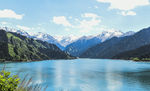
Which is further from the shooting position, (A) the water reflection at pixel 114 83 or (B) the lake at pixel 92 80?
(A) the water reflection at pixel 114 83

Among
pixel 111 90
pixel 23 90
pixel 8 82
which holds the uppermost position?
pixel 8 82

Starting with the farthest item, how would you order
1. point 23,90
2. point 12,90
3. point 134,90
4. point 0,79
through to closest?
point 134,90 → point 23,90 → point 12,90 → point 0,79

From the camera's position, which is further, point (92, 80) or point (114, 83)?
point (92, 80)

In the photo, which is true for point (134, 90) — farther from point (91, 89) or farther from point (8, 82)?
point (8, 82)

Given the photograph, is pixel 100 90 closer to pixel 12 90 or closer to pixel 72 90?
pixel 72 90

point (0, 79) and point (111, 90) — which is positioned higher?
point (0, 79)

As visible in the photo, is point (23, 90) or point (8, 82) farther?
point (23, 90)

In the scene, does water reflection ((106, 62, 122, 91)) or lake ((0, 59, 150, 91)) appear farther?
water reflection ((106, 62, 122, 91))

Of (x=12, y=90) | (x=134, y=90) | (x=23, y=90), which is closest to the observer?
(x=12, y=90)

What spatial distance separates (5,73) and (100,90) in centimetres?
4965

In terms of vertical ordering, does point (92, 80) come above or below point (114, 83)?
above

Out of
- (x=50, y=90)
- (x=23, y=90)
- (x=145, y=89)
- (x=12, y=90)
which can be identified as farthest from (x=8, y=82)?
(x=145, y=89)

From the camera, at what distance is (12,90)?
10.9 m

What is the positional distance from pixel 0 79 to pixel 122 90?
5285 cm
